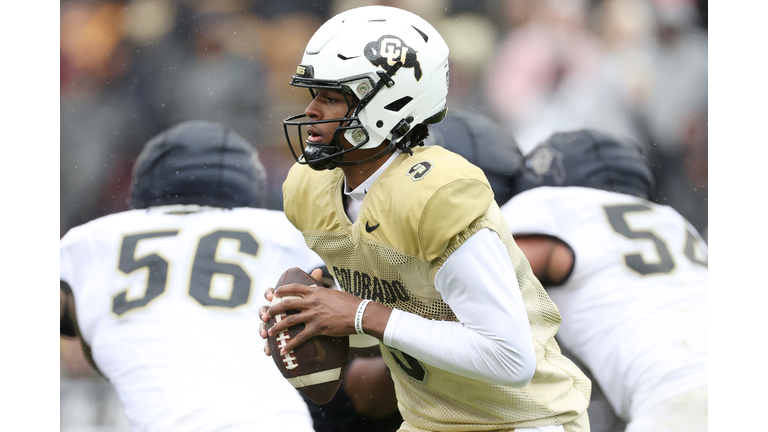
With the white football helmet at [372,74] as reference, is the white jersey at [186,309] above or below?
below

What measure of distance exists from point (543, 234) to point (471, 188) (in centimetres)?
130

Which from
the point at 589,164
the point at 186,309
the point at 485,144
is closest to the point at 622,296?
the point at 589,164

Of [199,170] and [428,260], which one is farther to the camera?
[199,170]

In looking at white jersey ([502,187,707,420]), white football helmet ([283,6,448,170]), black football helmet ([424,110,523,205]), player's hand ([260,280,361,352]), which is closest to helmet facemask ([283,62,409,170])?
white football helmet ([283,6,448,170])

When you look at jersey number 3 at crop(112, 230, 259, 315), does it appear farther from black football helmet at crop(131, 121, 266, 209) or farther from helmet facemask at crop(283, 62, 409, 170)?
helmet facemask at crop(283, 62, 409, 170)

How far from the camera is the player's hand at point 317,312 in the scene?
3.89 feet

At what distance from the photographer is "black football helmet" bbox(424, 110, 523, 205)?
2.33m

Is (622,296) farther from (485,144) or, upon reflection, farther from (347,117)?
(347,117)

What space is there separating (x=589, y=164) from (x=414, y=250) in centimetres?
147

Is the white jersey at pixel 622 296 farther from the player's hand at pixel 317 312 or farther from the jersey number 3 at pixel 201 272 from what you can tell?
the player's hand at pixel 317 312

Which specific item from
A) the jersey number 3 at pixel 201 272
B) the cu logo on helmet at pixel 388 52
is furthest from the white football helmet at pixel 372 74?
the jersey number 3 at pixel 201 272

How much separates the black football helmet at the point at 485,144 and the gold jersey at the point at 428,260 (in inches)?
38.8

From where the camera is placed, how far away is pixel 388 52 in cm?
126

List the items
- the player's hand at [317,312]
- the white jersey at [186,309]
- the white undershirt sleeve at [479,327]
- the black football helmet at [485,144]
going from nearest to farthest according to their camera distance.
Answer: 1. the white undershirt sleeve at [479,327]
2. the player's hand at [317,312]
3. the white jersey at [186,309]
4. the black football helmet at [485,144]
